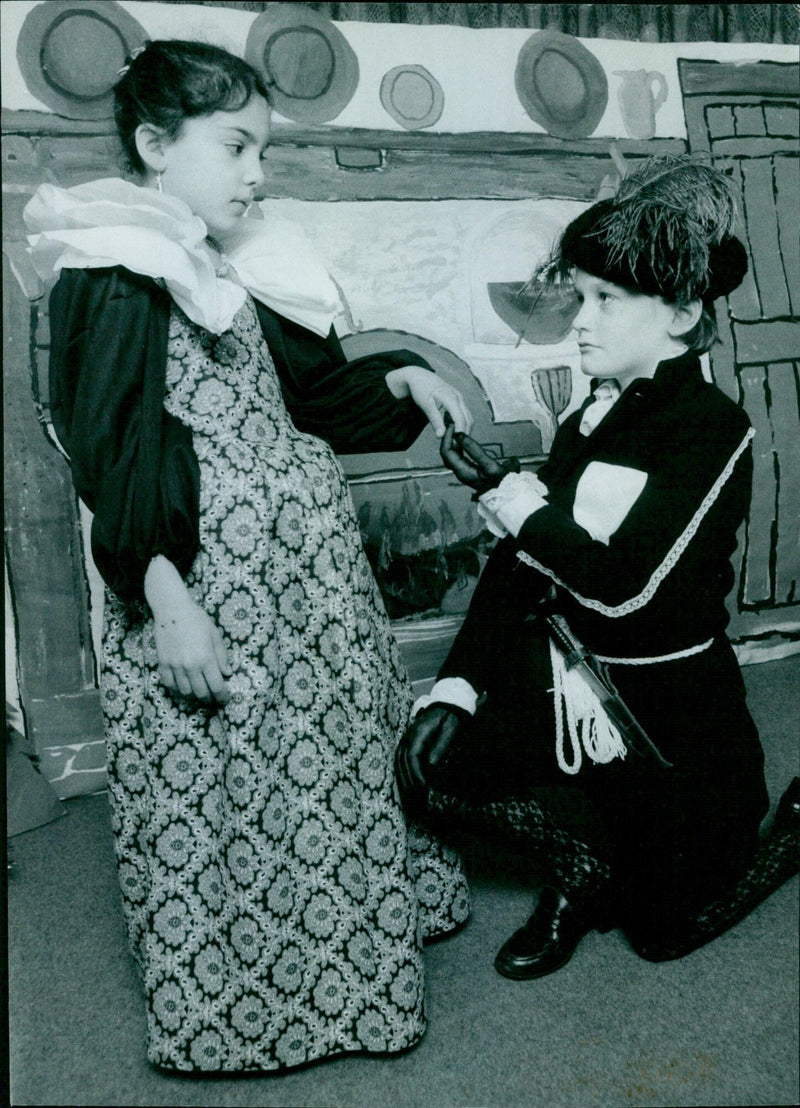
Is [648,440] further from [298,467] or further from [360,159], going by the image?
[360,159]

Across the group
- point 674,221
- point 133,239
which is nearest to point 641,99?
point 674,221

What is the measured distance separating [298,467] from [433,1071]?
29.2 inches

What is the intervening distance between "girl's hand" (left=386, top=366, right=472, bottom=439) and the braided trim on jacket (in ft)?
0.64

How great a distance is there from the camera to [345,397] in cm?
114

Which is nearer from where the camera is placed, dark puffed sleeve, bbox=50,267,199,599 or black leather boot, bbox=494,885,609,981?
dark puffed sleeve, bbox=50,267,199,599

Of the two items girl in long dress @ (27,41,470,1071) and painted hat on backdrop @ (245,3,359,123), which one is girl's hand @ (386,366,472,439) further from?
painted hat on backdrop @ (245,3,359,123)

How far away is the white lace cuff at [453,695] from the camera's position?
43.3 inches

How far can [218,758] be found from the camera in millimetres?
940

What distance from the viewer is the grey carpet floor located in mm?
872

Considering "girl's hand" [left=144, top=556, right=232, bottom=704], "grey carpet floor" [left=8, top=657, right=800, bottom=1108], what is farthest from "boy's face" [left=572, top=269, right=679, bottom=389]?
"grey carpet floor" [left=8, top=657, right=800, bottom=1108]

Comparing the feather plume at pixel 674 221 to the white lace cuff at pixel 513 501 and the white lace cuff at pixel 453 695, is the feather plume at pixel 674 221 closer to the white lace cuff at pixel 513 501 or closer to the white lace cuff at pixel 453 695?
the white lace cuff at pixel 513 501

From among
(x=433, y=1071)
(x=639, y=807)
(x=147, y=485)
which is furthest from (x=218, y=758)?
(x=639, y=807)

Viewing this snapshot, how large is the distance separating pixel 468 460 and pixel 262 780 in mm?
468

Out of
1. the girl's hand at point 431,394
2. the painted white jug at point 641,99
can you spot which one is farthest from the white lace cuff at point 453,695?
the painted white jug at point 641,99
